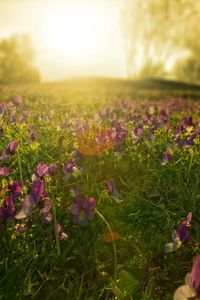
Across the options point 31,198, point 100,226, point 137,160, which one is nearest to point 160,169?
point 137,160

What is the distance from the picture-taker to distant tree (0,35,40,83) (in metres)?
44.2

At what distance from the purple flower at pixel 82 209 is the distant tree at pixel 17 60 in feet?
133

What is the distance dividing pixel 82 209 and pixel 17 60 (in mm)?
46573

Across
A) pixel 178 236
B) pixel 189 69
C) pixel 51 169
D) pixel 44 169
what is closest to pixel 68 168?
pixel 51 169

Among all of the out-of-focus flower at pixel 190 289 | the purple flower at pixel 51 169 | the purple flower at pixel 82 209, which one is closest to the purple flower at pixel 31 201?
the purple flower at pixel 82 209

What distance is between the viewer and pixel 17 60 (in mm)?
47062

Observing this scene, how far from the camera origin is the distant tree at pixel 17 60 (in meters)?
44.2

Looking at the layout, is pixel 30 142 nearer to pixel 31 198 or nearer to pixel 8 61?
pixel 31 198

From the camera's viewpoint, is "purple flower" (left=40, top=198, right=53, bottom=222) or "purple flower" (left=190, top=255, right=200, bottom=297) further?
"purple flower" (left=40, top=198, right=53, bottom=222)

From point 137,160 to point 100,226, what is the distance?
100 cm

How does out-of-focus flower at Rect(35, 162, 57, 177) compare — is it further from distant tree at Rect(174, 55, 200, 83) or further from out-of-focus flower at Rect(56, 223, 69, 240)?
distant tree at Rect(174, 55, 200, 83)

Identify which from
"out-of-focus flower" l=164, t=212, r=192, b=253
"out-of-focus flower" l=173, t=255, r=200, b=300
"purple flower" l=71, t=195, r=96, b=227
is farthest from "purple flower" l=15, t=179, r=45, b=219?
"out-of-focus flower" l=173, t=255, r=200, b=300

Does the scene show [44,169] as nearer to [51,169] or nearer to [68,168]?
[51,169]

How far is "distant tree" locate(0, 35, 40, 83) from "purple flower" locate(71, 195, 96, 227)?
40.7 metres
